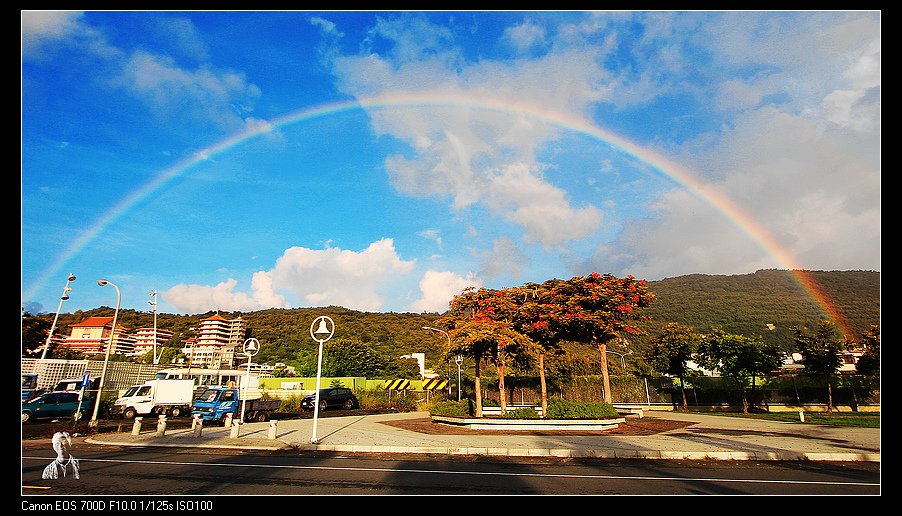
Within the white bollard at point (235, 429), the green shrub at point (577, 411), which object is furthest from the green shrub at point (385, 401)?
the white bollard at point (235, 429)

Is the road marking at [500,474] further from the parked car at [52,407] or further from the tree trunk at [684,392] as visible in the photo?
the tree trunk at [684,392]

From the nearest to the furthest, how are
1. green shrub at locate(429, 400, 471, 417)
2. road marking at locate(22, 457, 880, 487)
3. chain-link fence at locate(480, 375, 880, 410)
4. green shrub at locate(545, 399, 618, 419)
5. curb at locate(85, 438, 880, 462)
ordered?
1. road marking at locate(22, 457, 880, 487)
2. curb at locate(85, 438, 880, 462)
3. green shrub at locate(545, 399, 618, 419)
4. green shrub at locate(429, 400, 471, 417)
5. chain-link fence at locate(480, 375, 880, 410)

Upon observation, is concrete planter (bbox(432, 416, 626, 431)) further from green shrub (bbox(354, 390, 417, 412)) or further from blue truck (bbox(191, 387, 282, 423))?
green shrub (bbox(354, 390, 417, 412))

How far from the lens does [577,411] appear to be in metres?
20.5

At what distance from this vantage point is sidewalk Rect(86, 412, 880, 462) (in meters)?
12.5

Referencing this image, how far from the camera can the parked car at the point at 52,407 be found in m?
23.4

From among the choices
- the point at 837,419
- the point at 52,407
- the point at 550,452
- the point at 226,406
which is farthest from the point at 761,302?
the point at 52,407

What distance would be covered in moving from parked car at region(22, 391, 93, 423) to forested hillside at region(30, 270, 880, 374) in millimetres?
36659

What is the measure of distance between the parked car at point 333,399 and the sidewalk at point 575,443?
604 inches

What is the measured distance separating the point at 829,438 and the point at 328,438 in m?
17.2

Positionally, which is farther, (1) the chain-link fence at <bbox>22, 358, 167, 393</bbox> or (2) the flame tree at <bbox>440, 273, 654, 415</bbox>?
(1) the chain-link fence at <bbox>22, 358, 167, 393</bbox>

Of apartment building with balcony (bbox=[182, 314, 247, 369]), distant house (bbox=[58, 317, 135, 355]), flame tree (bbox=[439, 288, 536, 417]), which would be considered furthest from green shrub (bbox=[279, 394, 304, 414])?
distant house (bbox=[58, 317, 135, 355])
